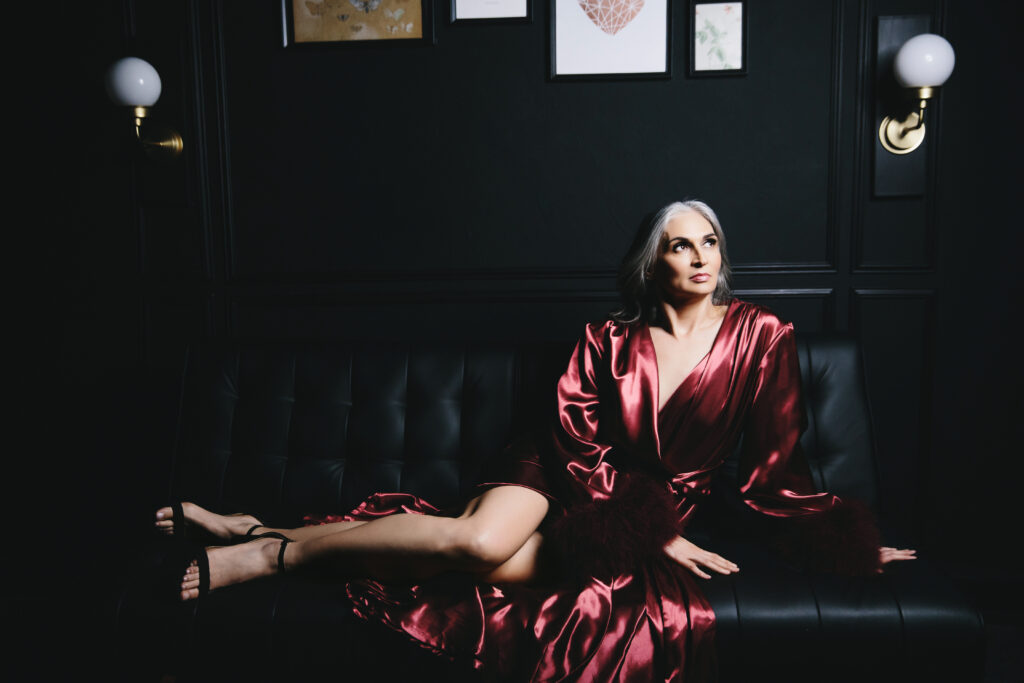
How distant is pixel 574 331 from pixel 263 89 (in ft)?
4.83

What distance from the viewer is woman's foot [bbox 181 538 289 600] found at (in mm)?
1535

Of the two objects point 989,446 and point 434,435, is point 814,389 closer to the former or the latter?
point 989,446

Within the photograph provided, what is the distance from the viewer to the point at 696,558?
1.56 metres

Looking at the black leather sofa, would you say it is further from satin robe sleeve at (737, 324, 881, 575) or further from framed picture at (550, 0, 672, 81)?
framed picture at (550, 0, 672, 81)

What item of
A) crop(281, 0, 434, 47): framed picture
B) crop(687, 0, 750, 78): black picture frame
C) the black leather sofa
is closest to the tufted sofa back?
the black leather sofa

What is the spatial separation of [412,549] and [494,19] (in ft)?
5.99

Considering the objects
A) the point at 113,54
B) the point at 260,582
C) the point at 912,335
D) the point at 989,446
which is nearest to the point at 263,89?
the point at 113,54

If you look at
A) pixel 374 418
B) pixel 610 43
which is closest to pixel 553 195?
pixel 610 43

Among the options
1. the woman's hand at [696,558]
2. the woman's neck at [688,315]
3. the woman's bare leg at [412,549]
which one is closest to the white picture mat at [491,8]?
the woman's neck at [688,315]

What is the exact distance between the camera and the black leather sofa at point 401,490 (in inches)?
55.4

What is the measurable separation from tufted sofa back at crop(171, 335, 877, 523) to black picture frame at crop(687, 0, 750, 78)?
1011 millimetres

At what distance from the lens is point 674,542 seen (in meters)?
1.58

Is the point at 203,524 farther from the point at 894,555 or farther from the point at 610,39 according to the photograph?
the point at 610,39

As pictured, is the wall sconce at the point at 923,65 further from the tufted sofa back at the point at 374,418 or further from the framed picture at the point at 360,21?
the framed picture at the point at 360,21
